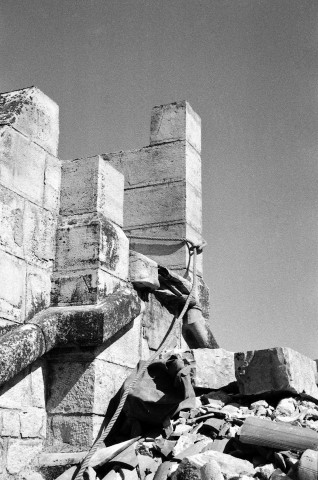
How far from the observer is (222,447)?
4715mm

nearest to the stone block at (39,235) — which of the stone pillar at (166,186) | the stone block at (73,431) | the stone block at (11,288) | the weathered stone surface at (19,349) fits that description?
the stone block at (11,288)

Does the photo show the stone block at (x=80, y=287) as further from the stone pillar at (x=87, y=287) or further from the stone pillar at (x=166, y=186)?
the stone pillar at (x=166, y=186)

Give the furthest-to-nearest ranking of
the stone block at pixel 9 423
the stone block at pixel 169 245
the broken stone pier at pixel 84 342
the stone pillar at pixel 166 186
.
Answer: the stone pillar at pixel 166 186
the stone block at pixel 169 245
the broken stone pier at pixel 84 342
the stone block at pixel 9 423

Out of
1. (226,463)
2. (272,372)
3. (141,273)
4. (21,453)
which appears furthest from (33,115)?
(226,463)

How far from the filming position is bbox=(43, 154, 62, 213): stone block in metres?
5.61

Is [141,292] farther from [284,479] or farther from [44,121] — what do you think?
[284,479]

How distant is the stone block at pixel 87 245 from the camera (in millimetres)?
5465

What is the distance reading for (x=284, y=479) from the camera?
4.10 meters

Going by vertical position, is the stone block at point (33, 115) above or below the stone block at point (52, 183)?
above

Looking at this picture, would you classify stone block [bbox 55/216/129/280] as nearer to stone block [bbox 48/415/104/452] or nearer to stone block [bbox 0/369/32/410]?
stone block [bbox 0/369/32/410]

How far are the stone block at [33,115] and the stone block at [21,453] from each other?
7.33 feet

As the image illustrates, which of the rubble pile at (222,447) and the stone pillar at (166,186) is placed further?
the stone pillar at (166,186)

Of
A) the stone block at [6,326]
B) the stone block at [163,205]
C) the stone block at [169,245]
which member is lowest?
the stone block at [6,326]

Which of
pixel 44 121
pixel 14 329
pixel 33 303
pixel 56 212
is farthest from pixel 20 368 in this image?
pixel 44 121
